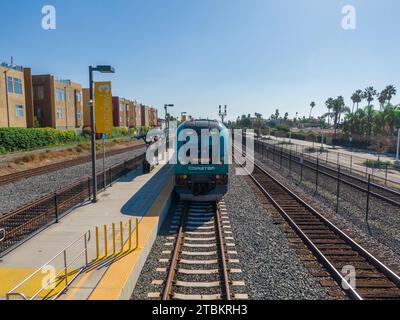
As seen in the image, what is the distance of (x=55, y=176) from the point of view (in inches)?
830

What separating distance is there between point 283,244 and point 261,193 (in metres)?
7.00

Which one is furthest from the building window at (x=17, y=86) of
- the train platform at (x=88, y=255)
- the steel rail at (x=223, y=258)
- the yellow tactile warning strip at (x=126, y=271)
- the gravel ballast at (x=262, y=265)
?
the steel rail at (x=223, y=258)

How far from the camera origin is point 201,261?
7922 mm

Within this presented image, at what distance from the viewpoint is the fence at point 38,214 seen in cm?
855

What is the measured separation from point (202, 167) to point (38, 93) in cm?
4865

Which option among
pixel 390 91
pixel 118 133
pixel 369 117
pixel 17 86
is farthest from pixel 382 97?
pixel 17 86

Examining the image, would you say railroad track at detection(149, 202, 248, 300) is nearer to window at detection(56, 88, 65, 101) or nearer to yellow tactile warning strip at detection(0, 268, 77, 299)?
yellow tactile warning strip at detection(0, 268, 77, 299)

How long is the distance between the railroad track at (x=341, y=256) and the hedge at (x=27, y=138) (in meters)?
30.6

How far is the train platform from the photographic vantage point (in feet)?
18.5

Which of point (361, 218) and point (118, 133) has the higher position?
point (118, 133)

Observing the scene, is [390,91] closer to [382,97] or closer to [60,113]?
[382,97]

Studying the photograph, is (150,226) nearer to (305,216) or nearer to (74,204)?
(74,204)
